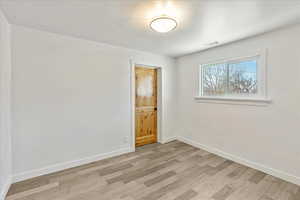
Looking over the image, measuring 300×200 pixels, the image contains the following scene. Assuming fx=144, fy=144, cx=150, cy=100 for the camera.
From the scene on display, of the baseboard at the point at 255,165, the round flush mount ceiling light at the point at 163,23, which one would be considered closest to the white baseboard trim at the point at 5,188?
the round flush mount ceiling light at the point at 163,23

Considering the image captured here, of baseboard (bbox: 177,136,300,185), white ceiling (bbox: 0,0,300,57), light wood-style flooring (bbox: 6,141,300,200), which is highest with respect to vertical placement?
white ceiling (bbox: 0,0,300,57)

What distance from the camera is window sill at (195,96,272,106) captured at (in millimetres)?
2420

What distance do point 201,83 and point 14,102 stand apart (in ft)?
11.8

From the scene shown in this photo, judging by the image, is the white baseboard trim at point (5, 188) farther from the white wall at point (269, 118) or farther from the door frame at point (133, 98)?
the white wall at point (269, 118)

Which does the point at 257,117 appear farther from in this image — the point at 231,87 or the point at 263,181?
the point at 263,181

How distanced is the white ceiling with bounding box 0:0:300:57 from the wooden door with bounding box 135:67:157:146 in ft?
3.96

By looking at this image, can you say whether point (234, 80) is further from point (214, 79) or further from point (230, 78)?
point (214, 79)

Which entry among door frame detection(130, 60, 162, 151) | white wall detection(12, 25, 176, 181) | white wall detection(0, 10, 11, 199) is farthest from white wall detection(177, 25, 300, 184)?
white wall detection(0, 10, 11, 199)

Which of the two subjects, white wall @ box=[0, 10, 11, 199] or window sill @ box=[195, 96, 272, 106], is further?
window sill @ box=[195, 96, 272, 106]

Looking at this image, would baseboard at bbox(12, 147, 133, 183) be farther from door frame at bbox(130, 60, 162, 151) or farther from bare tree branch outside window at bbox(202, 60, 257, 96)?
bare tree branch outside window at bbox(202, 60, 257, 96)

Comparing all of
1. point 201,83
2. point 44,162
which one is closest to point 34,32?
point 44,162

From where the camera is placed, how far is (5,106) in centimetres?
188

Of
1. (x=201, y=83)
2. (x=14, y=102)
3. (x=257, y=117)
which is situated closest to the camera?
(x=14, y=102)

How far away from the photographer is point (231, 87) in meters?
3.01
